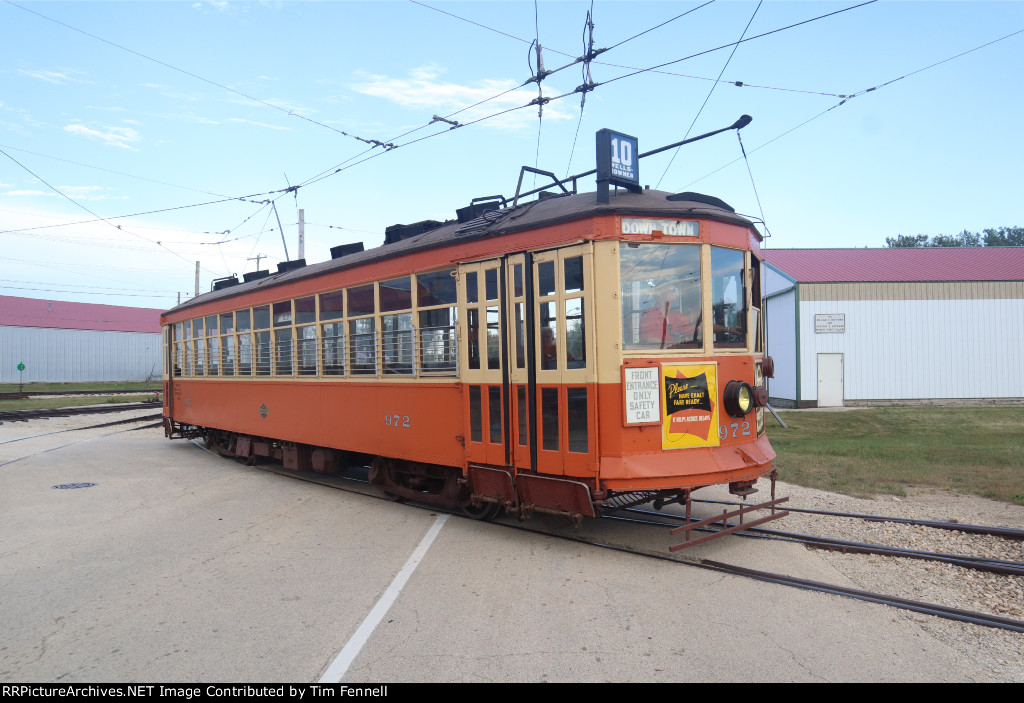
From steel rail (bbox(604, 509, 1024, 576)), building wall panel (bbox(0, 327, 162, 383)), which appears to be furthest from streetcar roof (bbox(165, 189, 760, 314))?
building wall panel (bbox(0, 327, 162, 383))

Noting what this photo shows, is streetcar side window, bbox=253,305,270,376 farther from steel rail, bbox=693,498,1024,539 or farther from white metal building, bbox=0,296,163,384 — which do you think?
white metal building, bbox=0,296,163,384

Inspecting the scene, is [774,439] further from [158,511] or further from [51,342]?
[51,342]

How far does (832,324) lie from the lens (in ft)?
72.0

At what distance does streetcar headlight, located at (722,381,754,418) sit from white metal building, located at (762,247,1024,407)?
1718 centimetres

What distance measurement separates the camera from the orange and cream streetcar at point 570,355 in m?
5.86

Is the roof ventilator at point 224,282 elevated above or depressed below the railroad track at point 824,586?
above

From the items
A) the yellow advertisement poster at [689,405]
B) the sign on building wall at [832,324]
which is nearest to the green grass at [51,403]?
the sign on building wall at [832,324]

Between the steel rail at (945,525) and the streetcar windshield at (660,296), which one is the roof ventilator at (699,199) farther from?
the steel rail at (945,525)

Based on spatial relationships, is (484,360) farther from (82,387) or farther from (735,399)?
(82,387)

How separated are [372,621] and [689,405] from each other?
10.5 feet

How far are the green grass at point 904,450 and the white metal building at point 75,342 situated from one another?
1893 inches

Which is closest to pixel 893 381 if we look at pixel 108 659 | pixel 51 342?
pixel 108 659

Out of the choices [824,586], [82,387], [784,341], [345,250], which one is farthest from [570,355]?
[82,387]

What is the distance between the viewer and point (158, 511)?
8.42 m
